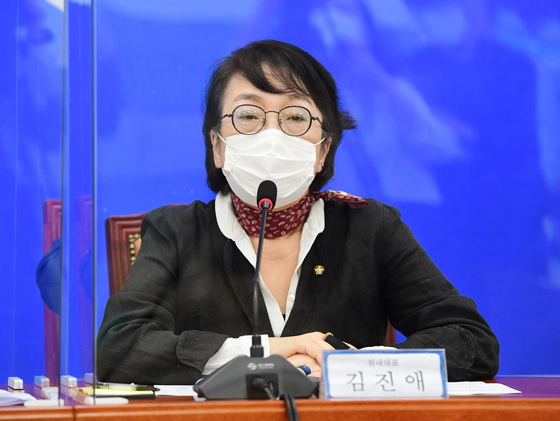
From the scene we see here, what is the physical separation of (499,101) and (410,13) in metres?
0.42

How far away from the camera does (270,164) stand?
1.31 metres

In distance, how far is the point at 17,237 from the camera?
45.8 inches

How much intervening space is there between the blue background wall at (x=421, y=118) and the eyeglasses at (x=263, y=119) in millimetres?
266

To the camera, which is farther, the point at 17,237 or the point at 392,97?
the point at 392,97

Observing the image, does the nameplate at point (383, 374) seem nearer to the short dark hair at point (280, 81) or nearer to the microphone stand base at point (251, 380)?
the microphone stand base at point (251, 380)

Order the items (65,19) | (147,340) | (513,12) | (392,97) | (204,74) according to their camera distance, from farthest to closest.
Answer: (513,12), (392,97), (204,74), (147,340), (65,19)

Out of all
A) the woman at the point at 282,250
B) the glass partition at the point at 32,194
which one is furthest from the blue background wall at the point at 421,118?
the glass partition at the point at 32,194

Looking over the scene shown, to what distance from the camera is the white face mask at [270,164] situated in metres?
1.32

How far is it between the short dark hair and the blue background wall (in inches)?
3.2

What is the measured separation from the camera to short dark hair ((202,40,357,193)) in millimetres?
1412

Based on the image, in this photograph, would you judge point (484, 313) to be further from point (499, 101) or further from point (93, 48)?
point (93, 48)

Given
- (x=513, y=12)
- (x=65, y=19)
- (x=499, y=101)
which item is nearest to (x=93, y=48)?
(x=65, y=19)

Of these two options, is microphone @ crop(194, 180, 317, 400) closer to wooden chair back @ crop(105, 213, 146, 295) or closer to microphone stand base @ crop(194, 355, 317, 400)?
microphone stand base @ crop(194, 355, 317, 400)

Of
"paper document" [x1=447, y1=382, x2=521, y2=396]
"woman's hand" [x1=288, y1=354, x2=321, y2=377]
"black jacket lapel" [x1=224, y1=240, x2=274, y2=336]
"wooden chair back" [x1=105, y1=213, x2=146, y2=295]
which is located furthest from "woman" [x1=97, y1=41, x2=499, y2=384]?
"paper document" [x1=447, y1=382, x2=521, y2=396]
